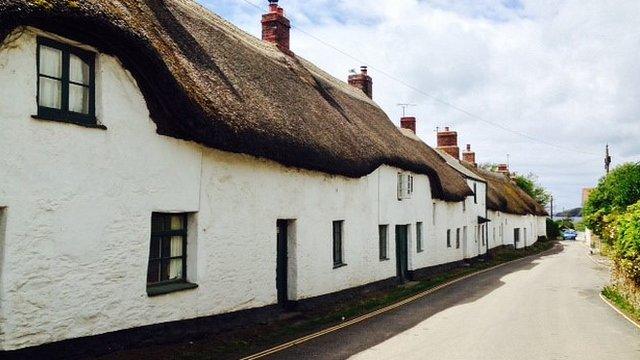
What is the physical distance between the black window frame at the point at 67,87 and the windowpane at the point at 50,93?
4 centimetres

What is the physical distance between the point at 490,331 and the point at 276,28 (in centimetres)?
1280

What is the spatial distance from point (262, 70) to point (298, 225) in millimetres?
4276

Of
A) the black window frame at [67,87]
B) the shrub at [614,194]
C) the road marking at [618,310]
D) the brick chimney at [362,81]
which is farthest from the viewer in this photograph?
the shrub at [614,194]

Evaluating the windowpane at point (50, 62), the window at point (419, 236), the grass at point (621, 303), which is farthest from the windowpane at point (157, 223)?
the window at point (419, 236)

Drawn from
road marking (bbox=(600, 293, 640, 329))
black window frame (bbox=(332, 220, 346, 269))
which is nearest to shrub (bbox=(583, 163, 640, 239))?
road marking (bbox=(600, 293, 640, 329))

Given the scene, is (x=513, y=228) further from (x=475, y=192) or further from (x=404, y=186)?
(x=404, y=186)

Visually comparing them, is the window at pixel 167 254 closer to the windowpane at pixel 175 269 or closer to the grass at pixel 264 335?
the windowpane at pixel 175 269

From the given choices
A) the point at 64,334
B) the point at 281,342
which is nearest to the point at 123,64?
the point at 64,334

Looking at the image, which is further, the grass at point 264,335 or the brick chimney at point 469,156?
the brick chimney at point 469,156

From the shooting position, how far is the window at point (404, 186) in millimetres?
20750

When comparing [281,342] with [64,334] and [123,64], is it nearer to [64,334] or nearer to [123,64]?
[64,334]

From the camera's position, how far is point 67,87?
7.78 meters

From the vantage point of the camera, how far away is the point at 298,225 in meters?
13.3

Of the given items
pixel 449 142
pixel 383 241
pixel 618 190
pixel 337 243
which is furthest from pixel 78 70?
pixel 449 142
